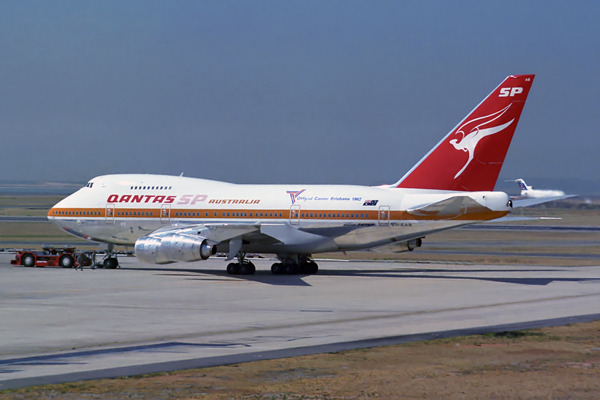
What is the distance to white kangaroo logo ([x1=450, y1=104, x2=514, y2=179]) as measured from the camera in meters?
41.5

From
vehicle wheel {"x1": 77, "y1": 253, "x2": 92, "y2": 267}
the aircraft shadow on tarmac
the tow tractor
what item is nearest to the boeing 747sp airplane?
the aircraft shadow on tarmac

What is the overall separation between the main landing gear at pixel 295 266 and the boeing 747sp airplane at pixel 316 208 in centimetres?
6

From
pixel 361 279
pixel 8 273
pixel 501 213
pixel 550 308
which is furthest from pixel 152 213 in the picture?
pixel 550 308

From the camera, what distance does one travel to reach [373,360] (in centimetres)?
1911

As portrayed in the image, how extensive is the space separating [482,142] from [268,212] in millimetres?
12339

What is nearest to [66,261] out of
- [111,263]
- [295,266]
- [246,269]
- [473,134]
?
[111,263]

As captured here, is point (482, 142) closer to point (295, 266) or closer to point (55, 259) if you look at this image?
point (295, 266)

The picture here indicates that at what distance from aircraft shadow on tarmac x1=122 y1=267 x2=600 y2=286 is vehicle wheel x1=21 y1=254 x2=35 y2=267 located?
19.3 ft

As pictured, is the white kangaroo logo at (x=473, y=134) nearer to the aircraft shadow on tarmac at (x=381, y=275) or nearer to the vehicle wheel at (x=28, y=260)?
the aircraft shadow on tarmac at (x=381, y=275)

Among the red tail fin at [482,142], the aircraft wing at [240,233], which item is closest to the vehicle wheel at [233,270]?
the aircraft wing at [240,233]

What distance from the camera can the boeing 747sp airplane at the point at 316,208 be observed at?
41.2m

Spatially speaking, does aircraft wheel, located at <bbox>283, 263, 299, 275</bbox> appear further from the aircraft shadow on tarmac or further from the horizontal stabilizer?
the horizontal stabilizer

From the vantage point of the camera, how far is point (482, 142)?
41.6 meters

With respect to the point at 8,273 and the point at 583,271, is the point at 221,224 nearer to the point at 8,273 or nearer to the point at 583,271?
the point at 8,273
